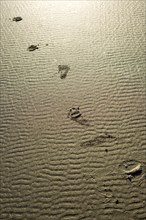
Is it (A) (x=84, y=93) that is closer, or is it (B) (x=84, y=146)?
(B) (x=84, y=146)

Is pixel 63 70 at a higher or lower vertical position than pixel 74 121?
higher

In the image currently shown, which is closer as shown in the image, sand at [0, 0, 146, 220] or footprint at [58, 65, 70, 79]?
sand at [0, 0, 146, 220]

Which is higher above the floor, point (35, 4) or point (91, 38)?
point (35, 4)

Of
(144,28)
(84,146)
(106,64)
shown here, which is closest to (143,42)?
(144,28)

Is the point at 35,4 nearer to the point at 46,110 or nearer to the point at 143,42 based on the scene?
the point at 143,42

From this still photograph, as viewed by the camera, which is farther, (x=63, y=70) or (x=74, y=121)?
(x=63, y=70)

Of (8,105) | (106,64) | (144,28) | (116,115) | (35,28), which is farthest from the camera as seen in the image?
(35,28)

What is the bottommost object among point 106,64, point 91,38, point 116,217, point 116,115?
point 116,217

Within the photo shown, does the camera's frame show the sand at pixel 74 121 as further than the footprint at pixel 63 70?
No
